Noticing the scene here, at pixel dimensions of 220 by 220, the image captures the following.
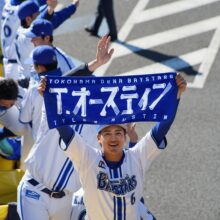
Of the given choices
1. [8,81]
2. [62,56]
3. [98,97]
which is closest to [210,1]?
[62,56]

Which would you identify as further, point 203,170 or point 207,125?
point 207,125

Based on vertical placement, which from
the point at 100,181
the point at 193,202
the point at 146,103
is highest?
the point at 146,103

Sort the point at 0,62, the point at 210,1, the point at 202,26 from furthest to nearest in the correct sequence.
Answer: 1. the point at 210,1
2. the point at 202,26
3. the point at 0,62

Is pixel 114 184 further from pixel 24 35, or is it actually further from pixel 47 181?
pixel 24 35

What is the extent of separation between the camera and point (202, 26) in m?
13.1

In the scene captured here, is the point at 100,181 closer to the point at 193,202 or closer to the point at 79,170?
the point at 79,170

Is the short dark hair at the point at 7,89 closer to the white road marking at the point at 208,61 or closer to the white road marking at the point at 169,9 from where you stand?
the white road marking at the point at 208,61

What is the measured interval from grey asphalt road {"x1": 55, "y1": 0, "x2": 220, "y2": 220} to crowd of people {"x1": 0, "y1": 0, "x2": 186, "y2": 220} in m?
1.58

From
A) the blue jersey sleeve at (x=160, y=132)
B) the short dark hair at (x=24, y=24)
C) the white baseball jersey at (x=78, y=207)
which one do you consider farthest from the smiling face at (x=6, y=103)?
the short dark hair at (x=24, y=24)

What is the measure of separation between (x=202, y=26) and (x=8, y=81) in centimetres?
651

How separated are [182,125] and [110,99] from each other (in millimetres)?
4261

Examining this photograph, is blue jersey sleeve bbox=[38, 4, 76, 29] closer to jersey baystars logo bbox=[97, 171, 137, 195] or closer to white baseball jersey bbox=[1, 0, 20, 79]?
white baseball jersey bbox=[1, 0, 20, 79]

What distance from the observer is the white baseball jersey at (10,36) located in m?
10.0

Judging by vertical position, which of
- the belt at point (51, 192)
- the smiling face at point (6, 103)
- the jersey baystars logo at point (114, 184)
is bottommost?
the belt at point (51, 192)
